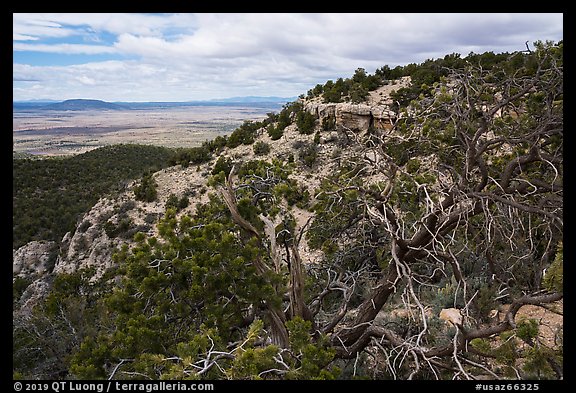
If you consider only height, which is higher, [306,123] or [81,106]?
[81,106]

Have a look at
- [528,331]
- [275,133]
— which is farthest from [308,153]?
[528,331]

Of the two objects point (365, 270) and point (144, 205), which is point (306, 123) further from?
point (365, 270)

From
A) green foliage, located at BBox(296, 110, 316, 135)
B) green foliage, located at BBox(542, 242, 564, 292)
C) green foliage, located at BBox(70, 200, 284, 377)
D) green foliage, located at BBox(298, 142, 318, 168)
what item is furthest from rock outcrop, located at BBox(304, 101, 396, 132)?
green foliage, located at BBox(542, 242, 564, 292)

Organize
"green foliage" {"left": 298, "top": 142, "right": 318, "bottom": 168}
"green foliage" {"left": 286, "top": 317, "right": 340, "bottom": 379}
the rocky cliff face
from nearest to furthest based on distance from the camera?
1. "green foliage" {"left": 286, "top": 317, "right": 340, "bottom": 379}
2. "green foliage" {"left": 298, "top": 142, "right": 318, "bottom": 168}
3. the rocky cliff face

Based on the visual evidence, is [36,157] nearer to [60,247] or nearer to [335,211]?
[60,247]

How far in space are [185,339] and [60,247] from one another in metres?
21.4

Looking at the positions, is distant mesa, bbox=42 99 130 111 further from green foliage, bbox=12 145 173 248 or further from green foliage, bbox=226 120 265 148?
green foliage, bbox=226 120 265 148

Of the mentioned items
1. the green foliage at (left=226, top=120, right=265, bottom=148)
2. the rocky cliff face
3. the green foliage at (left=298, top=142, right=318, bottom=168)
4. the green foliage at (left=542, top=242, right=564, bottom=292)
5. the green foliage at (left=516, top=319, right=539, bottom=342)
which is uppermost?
the rocky cliff face

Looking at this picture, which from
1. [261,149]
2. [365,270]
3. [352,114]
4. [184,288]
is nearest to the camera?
[184,288]

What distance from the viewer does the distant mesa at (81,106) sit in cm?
10453

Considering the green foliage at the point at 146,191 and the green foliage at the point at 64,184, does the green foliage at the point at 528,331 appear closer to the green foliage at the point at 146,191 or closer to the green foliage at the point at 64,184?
the green foliage at the point at 146,191

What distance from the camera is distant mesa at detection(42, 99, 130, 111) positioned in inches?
4115

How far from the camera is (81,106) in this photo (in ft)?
364

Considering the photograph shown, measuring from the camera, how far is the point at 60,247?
858 inches
